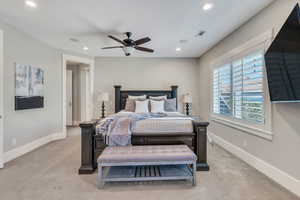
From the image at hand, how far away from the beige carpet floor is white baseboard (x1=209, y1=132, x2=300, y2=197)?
0.09 m

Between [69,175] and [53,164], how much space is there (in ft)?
2.21

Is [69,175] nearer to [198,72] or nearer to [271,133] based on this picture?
[271,133]

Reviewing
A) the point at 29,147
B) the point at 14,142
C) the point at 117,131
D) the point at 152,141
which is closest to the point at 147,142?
the point at 152,141

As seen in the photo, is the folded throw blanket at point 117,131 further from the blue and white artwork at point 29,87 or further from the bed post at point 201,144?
the blue and white artwork at point 29,87

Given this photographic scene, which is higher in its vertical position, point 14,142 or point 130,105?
point 130,105

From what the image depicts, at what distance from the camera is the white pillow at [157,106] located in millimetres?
A: 4852

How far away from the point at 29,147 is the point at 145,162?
3190 mm

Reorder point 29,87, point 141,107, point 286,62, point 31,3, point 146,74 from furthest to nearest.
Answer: point 146,74 → point 141,107 → point 29,87 → point 31,3 → point 286,62

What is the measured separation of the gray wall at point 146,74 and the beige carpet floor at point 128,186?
125 inches

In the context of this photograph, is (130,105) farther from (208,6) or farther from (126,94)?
(208,6)

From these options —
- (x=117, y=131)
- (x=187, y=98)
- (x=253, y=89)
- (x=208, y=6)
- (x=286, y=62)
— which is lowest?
(x=117, y=131)

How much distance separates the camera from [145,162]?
2316mm

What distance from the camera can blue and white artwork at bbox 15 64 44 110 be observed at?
11.5 ft

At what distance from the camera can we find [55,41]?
4.28 metres
